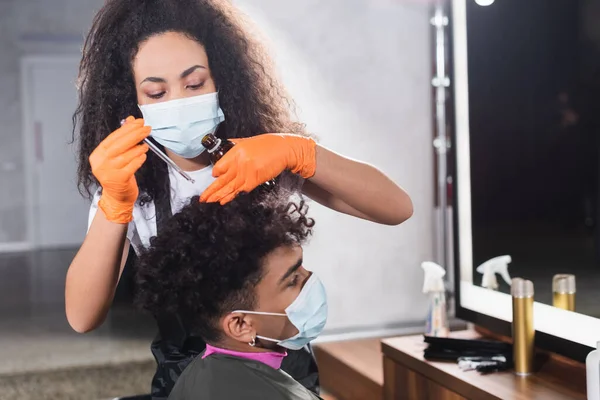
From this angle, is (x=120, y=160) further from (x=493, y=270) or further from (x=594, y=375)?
(x=493, y=270)

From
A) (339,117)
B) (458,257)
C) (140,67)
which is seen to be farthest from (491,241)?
(140,67)

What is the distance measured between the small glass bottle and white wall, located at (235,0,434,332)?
54.5 inches

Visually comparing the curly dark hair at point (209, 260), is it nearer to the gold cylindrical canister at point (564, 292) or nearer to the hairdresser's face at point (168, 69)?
the hairdresser's face at point (168, 69)

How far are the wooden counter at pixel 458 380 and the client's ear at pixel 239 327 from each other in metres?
0.74

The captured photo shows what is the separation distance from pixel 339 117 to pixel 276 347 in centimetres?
166

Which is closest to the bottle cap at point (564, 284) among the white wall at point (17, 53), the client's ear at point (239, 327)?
the client's ear at point (239, 327)

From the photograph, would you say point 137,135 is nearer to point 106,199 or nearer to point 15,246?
point 106,199

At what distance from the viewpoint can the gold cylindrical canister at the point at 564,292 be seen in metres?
2.08

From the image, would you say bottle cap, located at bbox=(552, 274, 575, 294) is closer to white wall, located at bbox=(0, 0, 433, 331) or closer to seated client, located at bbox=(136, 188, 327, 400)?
seated client, located at bbox=(136, 188, 327, 400)

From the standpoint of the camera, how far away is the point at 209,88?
1.70 meters

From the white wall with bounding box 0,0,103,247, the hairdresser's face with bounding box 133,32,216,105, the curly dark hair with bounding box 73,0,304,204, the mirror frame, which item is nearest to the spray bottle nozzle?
the mirror frame

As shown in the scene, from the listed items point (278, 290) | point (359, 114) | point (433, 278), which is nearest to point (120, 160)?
point (278, 290)

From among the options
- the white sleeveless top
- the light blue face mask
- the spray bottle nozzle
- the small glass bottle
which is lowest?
the spray bottle nozzle

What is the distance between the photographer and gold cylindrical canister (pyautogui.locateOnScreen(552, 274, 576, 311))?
208 centimetres
